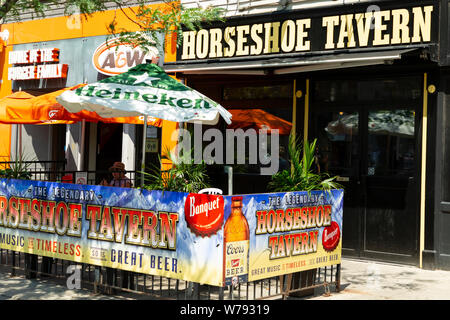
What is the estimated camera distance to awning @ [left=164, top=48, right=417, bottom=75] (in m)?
10.1

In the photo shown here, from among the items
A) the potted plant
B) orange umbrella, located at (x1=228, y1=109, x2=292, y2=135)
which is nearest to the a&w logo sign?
orange umbrella, located at (x1=228, y1=109, x2=292, y2=135)

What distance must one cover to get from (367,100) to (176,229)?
550cm

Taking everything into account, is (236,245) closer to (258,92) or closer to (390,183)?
→ (390,183)

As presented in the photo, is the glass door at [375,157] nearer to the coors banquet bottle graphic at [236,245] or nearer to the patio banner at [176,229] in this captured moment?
the patio banner at [176,229]

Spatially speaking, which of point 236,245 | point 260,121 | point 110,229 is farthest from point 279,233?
point 260,121

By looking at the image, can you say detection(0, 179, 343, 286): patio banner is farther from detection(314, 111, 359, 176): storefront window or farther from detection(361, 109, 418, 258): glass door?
detection(314, 111, 359, 176): storefront window

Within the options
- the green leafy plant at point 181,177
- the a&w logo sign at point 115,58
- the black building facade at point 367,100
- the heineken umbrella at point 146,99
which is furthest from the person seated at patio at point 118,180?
the a&w logo sign at point 115,58

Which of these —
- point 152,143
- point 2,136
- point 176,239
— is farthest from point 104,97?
point 2,136

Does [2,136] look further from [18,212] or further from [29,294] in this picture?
[29,294]

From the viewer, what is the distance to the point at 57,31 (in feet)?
53.0

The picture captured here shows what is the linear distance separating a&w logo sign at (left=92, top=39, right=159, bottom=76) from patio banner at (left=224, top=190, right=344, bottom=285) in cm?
729

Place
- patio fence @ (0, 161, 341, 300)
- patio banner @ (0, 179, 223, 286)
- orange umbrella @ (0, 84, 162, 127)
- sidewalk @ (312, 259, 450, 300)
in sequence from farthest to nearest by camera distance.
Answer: orange umbrella @ (0, 84, 162, 127), sidewalk @ (312, 259, 450, 300), patio fence @ (0, 161, 341, 300), patio banner @ (0, 179, 223, 286)

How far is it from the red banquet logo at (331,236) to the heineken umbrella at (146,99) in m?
2.05
